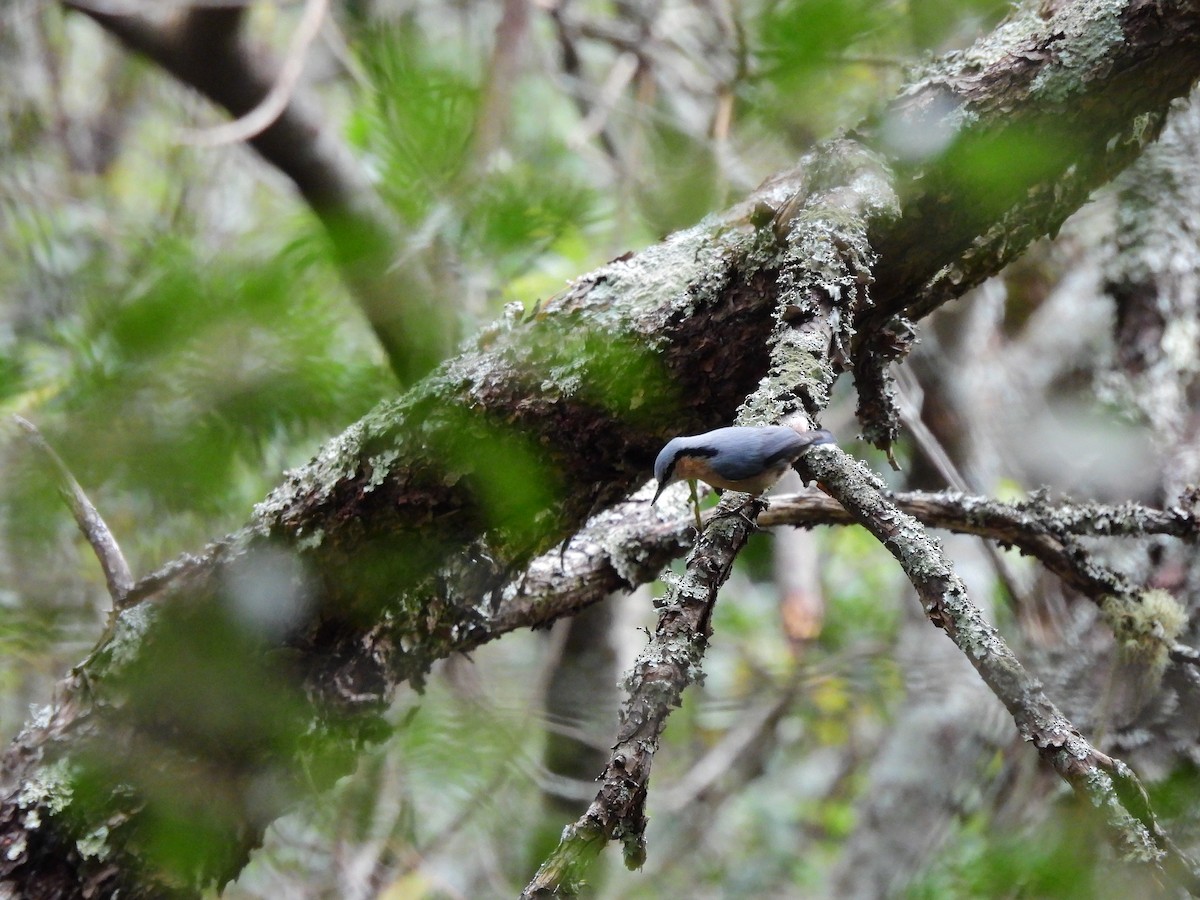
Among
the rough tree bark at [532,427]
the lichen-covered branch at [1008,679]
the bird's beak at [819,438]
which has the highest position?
the rough tree bark at [532,427]

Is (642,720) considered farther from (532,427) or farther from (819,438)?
(532,427)

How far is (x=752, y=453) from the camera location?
0.83m

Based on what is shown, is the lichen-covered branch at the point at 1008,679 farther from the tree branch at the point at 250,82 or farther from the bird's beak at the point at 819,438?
the tree branch at the point at 250,82

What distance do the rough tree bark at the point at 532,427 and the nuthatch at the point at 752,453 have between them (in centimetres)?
16

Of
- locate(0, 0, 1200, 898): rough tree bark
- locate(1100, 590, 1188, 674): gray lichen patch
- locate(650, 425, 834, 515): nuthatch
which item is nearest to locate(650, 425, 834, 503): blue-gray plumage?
locate(650, 425, 834, 515): nuthatch

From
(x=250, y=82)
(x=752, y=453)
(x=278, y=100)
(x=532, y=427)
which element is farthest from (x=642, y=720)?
(x=250, y=82)

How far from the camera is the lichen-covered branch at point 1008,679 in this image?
26.7 inches

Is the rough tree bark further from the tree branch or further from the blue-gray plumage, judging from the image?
the tree branch

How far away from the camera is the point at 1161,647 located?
133 centimetres

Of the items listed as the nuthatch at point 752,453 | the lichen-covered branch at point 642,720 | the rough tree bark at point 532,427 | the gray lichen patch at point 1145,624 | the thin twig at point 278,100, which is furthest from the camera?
the thin twig at point 278,100

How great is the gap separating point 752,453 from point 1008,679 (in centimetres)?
26

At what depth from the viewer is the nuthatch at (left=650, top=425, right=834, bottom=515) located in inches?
32.5

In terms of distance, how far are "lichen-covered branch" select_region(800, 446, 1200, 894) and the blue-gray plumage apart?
0.12 feet

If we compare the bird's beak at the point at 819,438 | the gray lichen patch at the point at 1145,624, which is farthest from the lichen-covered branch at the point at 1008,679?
the gray lichen patch at the point at 1145,624
